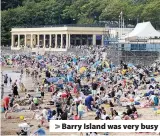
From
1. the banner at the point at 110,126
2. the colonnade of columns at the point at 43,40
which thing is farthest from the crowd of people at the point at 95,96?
the colonnade of columns at the point at 43,40

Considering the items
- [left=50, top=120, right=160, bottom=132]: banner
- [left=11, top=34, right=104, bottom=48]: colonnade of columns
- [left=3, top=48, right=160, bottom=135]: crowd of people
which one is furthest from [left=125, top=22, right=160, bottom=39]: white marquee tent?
[left=50, top=120, right=160, bottom=132]: banner

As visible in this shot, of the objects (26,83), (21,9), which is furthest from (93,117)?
(21,9)

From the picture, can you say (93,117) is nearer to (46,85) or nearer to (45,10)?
(46,85)

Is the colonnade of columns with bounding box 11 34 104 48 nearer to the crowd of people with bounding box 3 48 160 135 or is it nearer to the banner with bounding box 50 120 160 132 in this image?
the crowd of people with bounding box 3 48 160 135

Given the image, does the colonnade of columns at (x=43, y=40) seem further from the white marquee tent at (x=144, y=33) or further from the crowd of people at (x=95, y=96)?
the crowd of people at (x=95, y=96)

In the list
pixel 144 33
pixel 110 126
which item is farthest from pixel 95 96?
pixel 144 33

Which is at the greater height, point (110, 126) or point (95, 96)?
point (110, 126)

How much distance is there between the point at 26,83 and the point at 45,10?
55554mm

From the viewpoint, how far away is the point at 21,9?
9819 cm

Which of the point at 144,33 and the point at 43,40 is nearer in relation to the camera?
the point at 144,33

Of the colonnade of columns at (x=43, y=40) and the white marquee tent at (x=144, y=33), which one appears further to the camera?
the colonnade of columns at (x=43, y=40)

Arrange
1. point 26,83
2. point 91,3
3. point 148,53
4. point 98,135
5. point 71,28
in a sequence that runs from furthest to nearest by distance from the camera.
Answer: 1. point 91,3
2. point 71,28
3. point 148,53
4. point 26,83
5. point 98,135

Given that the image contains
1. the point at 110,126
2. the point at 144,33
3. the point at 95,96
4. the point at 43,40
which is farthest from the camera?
the point at 43,40

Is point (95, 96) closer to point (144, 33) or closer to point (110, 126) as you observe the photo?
point (110, 126)
